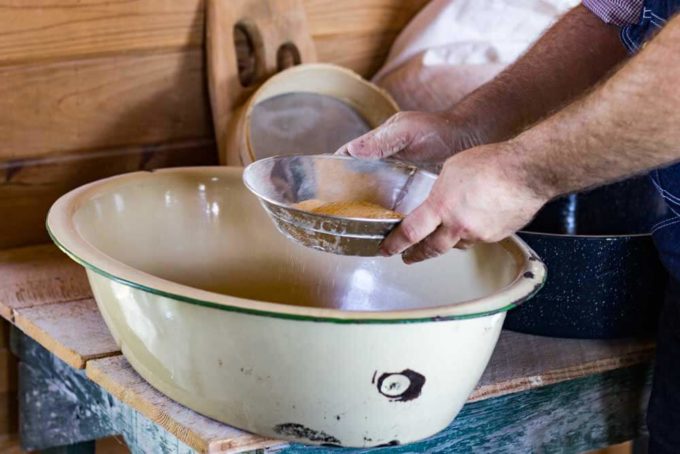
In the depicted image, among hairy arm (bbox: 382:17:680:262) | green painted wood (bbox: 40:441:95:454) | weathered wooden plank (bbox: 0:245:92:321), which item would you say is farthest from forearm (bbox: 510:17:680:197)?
green painted wood (bbox: 40:441:95:454)

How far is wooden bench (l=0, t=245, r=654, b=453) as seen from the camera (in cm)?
85

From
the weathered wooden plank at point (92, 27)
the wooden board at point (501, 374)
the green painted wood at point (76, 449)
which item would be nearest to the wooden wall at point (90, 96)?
the weathered wooden plank at point (92, 27)

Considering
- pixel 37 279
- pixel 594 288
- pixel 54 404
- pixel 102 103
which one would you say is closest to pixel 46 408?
pixel 54 404

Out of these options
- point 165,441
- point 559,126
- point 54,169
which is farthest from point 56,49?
point 559,126

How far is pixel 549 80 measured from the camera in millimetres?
1043

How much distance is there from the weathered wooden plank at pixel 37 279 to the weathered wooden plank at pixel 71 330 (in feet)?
0.06

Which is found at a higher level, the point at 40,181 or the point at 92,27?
the point at 92,27

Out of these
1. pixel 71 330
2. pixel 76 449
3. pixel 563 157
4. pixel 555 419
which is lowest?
pixel 76 449

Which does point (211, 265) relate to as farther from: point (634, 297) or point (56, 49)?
point (634, 297)

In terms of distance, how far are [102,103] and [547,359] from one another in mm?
584

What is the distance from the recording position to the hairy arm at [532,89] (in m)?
1.02

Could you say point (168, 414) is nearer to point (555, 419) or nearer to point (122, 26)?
point (555, 419)

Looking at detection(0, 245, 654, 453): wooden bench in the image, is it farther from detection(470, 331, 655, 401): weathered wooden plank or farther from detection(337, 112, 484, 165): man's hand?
detection(337, 112, 484, 165): man's hand

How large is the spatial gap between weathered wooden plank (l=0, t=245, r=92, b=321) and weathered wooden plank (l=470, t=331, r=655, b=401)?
0.42m
